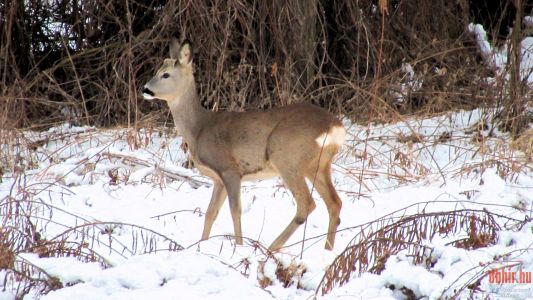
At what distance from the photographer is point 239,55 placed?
32.3 feet

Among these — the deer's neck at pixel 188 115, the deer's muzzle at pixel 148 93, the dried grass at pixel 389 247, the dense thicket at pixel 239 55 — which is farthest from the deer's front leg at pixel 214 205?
the dense thicket at pixel 239 55

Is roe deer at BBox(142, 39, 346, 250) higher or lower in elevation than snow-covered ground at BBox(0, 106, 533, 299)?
higher

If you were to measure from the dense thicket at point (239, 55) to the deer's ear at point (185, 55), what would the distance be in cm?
175

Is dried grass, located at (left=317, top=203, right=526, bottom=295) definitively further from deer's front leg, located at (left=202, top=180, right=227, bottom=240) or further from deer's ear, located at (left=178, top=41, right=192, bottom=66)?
deer's ear, located at (left=178, top=41, right=192, bottom=66)

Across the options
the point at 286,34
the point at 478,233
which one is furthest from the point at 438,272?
the point at 286,34

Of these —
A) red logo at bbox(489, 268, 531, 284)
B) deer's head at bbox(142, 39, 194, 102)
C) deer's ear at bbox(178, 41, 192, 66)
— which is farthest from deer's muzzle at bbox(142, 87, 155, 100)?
red logo at bbox(489, 268, 531, 284)

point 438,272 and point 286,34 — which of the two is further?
point 286,34

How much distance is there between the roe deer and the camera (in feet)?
20.5

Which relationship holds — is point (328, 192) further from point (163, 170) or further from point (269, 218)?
point (163, 170)

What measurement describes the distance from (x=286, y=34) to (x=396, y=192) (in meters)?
3.05

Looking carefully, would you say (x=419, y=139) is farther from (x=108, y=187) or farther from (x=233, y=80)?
(x=108, y=187)

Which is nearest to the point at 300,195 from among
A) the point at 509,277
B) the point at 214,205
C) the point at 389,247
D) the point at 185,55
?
the point at 214,205

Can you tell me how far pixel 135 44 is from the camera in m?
9.71

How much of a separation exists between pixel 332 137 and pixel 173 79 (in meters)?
1.55
